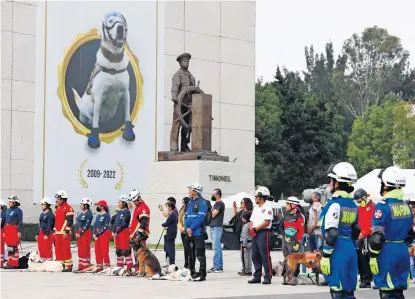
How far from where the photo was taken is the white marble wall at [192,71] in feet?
135

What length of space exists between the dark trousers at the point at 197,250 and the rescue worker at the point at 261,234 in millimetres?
1081

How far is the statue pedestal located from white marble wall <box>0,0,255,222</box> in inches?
468

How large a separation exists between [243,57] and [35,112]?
12.4 meters

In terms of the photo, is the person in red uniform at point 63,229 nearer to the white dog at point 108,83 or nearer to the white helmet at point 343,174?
the white helmet at point 343,174

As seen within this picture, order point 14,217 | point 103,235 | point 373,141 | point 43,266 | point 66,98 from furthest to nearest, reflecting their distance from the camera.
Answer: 1. point 373,141
2. point 66,98
3. point 14,217
4. point 43,266
5. point 103,235

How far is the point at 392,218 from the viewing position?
1198 cm

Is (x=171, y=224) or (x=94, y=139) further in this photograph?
(x=94, y=139)

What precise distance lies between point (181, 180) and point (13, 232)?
592 centimetres

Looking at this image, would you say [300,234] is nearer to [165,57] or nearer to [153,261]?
[153,261]

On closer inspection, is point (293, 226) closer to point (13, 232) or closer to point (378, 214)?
point (13, 232)

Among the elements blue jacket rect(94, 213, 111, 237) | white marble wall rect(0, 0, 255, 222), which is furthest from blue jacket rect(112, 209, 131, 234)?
white marble wall rect(0, 0, 255, 222)

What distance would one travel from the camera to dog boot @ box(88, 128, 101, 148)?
43.7 meters

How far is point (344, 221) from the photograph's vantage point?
1181 centimetres

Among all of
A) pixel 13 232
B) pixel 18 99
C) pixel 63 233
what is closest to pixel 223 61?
pixel 18 99
